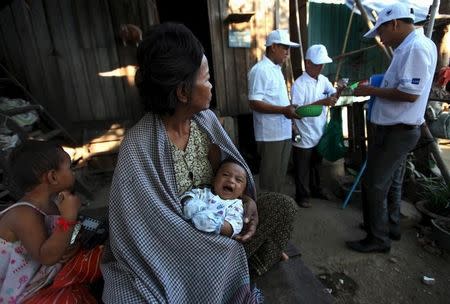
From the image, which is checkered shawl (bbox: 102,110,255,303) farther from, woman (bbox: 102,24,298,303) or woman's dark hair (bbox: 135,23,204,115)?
woman's dark hair (bbox: 135,23,204,115)

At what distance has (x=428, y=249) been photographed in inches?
115

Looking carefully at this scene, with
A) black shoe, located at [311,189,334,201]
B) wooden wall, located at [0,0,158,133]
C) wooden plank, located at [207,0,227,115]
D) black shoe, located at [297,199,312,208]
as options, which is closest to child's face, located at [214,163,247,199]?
black shoe, located at [297,199,312,208]

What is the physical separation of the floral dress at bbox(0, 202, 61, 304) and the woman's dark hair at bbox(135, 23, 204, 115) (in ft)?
2.36

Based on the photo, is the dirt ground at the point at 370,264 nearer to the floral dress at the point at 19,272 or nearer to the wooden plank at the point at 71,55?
the floral dress at the point at 19,272

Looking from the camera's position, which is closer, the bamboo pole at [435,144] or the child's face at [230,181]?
the child's face at [230,181]

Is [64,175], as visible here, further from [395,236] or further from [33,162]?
[395,236]

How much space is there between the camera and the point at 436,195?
3.23 metres

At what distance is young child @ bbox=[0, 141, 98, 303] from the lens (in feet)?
3.99

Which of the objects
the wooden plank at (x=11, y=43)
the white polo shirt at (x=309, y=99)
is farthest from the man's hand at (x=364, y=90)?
the wooden plank at (x=11, y=43)

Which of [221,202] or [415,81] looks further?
[415,81]

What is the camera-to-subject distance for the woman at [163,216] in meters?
1.25

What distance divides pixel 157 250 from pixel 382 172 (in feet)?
7.02

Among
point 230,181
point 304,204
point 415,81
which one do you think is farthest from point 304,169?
point 230,181

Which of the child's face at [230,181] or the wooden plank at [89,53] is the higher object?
the wooden plank at [89,53]
